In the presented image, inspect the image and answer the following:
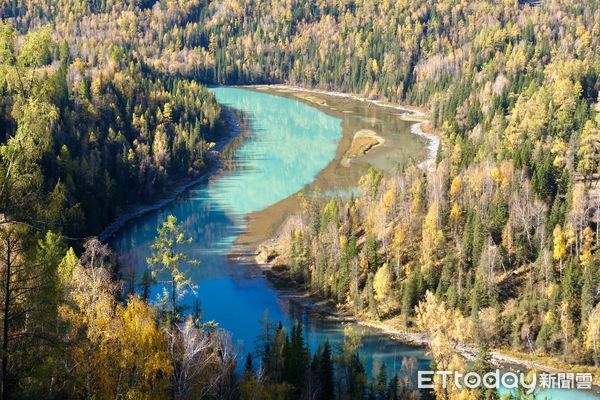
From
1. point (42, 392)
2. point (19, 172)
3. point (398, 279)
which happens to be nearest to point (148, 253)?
point (398, 279)

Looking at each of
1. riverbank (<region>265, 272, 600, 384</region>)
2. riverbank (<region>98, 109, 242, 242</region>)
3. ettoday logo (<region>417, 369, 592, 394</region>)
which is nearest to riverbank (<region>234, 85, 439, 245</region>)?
riverbank (<region>265, 272, 600, 384</region>)

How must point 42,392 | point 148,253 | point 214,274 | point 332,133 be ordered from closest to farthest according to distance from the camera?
point 42,392
point 214,274
point 148,253
point 332,133

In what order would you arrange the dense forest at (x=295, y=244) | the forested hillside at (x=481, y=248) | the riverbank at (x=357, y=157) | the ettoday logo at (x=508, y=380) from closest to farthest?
the dense forest at (x=295, y=244) < the ettoday logo at (x=508, y=380) < the forested hillside at (x=481, y=248) < the riverbank at (x=357, y=157)

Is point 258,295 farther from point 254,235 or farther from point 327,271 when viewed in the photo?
point 254,235

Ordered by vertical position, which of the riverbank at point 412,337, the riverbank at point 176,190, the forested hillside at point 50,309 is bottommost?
the riverbank at point 412,337

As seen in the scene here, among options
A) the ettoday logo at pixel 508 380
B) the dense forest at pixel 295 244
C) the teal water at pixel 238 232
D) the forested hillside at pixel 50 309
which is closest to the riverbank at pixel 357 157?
the teal water at pixel 238 232

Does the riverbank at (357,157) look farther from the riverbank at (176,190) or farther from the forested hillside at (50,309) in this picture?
the forested hillside at (50,309)
